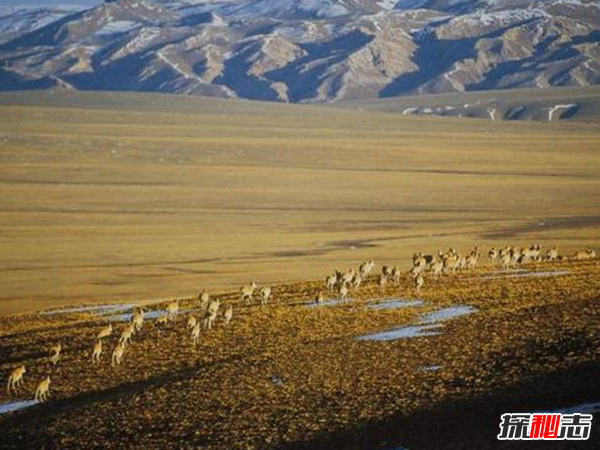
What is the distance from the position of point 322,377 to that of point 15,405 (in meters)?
4.96

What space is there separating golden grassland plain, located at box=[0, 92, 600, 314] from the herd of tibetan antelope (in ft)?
27.6

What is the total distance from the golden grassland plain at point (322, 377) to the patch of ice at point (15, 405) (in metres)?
0.31

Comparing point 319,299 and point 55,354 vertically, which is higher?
point 55,354

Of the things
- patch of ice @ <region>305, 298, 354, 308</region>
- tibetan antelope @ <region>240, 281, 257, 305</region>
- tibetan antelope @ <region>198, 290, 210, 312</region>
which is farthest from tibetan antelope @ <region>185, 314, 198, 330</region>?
tibetan antelope @ <region>240, 281, 257, 305</region>

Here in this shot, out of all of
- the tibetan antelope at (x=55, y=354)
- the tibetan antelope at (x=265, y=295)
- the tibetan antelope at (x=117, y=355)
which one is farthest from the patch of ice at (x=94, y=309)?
the tibetan antelope at (x=117, y=355)

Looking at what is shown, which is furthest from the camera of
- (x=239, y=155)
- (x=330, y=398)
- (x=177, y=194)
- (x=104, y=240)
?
(x=239, y=155)

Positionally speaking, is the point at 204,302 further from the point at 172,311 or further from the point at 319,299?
the point at 319,299

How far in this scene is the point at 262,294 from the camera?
1022 inches

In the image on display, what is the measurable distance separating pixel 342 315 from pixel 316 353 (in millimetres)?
3653

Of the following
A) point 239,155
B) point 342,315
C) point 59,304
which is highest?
point 342,315

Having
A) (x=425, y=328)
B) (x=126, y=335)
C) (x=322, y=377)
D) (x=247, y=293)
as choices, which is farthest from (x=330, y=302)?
(x=322, y=377)

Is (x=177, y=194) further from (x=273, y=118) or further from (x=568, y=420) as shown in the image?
(x=273, y=118)

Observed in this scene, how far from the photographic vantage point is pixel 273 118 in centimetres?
14675

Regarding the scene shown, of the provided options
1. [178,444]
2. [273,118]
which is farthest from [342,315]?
[273,118]
